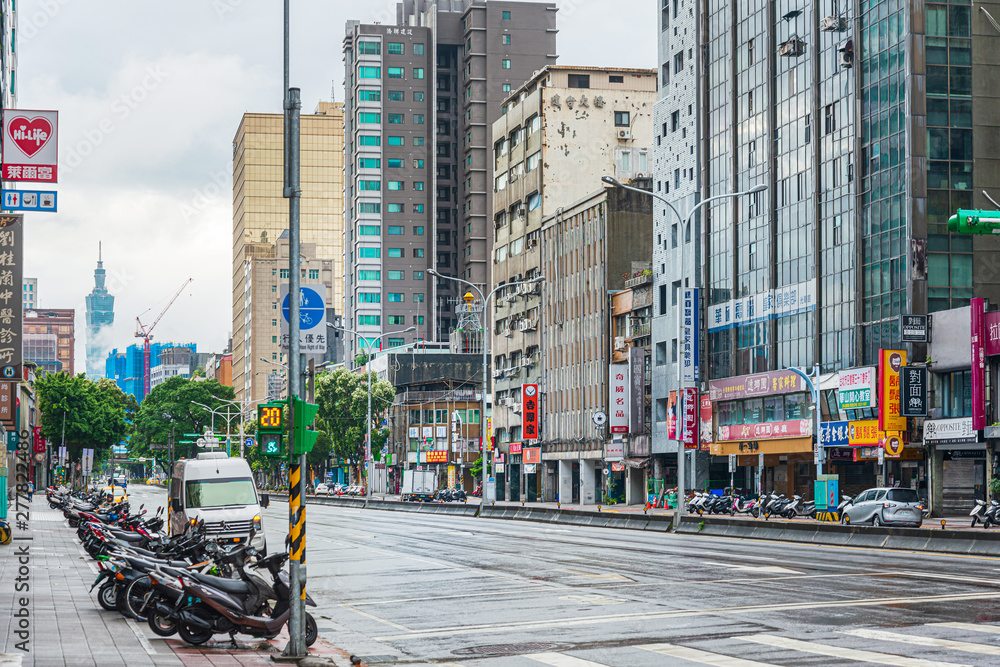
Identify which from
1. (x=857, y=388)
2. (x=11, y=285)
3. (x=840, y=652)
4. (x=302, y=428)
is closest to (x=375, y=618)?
(x=302, y=428)

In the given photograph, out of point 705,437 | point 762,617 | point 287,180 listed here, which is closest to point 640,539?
point 762,617

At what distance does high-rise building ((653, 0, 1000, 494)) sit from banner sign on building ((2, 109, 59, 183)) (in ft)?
104

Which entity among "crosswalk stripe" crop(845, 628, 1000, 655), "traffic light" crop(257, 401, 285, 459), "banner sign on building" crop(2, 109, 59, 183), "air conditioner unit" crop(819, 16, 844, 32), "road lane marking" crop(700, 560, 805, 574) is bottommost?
"road lane marking" crop(700, 560, 805, 574)

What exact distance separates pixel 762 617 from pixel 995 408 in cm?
3759

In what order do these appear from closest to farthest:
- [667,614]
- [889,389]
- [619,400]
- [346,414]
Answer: [667,614] → [889,389] → [619,400] → [346,414]

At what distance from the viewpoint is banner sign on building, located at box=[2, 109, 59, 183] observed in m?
25.8

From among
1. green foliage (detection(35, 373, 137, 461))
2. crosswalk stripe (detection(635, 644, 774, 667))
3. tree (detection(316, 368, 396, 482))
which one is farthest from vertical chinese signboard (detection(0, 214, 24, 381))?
tree (detection(316, 368, 396, 482))

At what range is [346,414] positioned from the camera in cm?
11694

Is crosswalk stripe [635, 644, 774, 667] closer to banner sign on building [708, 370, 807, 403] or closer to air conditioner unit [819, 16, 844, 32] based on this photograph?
banner sign on building [708, 370, 807, 403]

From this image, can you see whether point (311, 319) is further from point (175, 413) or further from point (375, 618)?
point (175, 413)

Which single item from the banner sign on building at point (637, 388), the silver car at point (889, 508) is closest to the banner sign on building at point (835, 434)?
the silver car at point (889, 508)

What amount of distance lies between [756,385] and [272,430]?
58106 mm

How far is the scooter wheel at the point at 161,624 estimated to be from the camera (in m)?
15.3

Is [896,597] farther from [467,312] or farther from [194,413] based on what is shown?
[194,413]
